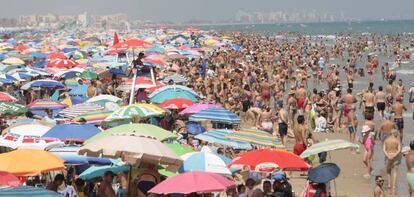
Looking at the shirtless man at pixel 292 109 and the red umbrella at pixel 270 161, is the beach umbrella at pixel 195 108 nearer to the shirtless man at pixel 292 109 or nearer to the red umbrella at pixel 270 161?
the red umbrella at pixel 270 161

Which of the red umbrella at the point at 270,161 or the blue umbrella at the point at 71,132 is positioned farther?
the blue umbrella at the point at 71,132

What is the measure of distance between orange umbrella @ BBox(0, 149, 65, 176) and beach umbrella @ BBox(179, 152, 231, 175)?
1.42 m

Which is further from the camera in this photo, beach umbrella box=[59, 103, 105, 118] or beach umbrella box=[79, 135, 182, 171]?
beach umbrella box=[59, 103, 105, 118]

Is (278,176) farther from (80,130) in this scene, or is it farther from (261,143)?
(80,130)

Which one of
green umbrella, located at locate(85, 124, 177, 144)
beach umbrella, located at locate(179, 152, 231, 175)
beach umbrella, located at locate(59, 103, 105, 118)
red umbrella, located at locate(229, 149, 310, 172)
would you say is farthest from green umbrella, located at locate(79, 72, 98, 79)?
red umbrella, located at locate(229, 149, 310, 172)

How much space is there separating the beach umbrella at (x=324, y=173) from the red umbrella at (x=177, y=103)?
5.65 m

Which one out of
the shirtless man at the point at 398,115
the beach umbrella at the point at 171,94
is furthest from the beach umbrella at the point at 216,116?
the shirtless man at the point at 398,115

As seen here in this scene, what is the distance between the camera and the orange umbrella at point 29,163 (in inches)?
268

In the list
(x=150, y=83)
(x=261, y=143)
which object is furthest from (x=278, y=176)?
(x=150, y=83)

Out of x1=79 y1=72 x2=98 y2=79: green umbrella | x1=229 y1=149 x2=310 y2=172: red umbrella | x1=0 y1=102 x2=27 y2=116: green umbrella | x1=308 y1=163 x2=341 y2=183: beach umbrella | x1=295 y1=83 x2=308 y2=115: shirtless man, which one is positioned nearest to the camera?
x1=308 y1=163 x2=341 y2=183: beach umbrella

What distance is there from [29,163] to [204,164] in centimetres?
193

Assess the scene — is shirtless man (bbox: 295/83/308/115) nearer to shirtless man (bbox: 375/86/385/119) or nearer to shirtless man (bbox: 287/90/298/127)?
shirtless man (bbox: 287/90/298/127)

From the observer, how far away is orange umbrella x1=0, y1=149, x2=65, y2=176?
680cm

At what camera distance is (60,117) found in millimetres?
12164
